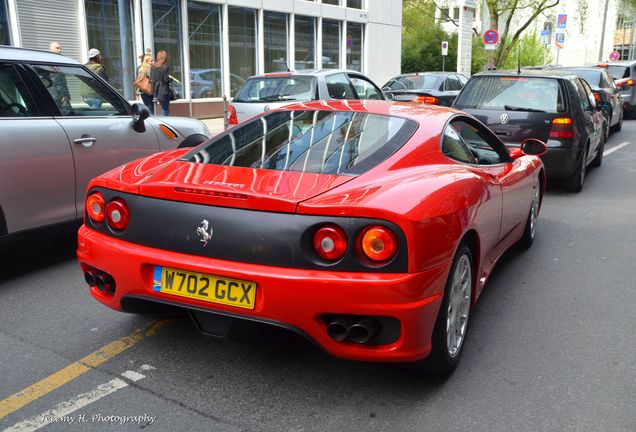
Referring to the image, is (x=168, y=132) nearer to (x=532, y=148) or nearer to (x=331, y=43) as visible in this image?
(x=532, y=148)

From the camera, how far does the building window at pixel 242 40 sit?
63.2ft

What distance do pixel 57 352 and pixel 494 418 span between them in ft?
7.56

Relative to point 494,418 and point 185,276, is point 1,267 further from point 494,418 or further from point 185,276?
point 494,418

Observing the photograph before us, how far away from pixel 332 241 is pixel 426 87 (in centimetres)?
1356

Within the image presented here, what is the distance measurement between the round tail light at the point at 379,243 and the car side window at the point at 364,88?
26.9ft

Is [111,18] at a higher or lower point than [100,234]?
higher

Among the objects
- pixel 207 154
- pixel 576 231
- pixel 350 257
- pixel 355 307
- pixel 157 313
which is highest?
pixel 207 154

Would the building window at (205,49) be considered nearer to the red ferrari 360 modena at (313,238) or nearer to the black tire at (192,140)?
the black tire at (192,140)

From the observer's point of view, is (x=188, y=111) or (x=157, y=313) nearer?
(x=157, y=313)

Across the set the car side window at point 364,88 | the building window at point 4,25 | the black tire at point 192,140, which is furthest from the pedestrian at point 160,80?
the black tire at point 192,140

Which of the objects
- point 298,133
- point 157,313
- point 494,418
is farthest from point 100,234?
point 494,418

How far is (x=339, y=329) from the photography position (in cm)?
275

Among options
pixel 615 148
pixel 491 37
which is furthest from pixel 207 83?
pixel 615 148

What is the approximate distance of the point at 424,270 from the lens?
108 inches
